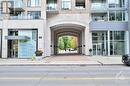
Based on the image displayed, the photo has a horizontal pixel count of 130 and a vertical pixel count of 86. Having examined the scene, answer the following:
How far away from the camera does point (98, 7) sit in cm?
5412

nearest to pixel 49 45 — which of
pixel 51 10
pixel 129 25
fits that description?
pixel 51 10

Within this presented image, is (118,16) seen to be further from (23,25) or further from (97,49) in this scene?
(23,25)

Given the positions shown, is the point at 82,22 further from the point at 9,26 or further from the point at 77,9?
the point at 9,26

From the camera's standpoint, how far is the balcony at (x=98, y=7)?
53.5m

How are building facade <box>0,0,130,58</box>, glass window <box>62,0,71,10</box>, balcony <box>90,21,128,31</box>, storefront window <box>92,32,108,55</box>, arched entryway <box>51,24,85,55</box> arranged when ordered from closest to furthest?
building facade <box>0,0,130,58</box> → balcony <box>90,21,128,31</box> → storefront window <box>92,32,108,55</box> → glass window <box>62,0,71,10</box> → arched entryway <box>51,24,85,55</box>

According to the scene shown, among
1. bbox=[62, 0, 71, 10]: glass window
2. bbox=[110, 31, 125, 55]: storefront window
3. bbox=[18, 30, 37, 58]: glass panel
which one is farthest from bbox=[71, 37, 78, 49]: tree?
bbox=[18, 30, 37, 58]: glass panel

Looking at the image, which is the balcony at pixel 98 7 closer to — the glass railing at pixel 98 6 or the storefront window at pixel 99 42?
the glass railing at pixel 98 6

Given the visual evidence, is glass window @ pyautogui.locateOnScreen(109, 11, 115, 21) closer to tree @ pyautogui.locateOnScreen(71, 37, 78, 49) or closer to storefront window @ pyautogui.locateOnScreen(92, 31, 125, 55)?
storefront window @ pyautogui.locateOnScreen(92, 31, 125, 55)

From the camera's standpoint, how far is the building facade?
4656 centimetres

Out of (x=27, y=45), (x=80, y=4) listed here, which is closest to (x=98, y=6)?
(x=80, y=4)

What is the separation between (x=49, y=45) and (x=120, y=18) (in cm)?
1347

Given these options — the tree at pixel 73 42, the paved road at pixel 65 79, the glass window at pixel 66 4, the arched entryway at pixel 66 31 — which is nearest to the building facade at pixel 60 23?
the glass window at pixel 66 4

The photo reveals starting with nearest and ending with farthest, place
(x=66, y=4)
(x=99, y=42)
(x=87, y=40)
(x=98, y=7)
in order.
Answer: (x=99, y=42) → (x=98, y=7) → (x=87, y=40) → (x=66, y=4)

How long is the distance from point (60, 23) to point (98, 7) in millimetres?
7432
